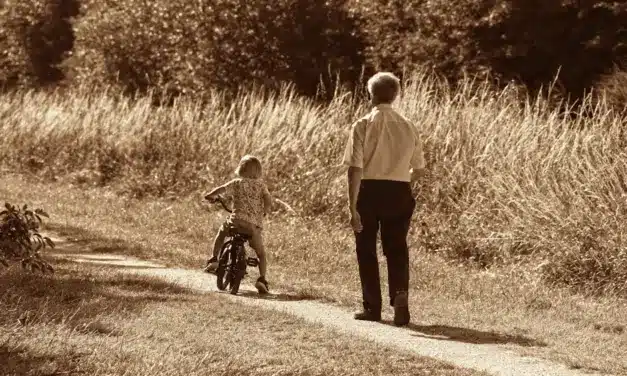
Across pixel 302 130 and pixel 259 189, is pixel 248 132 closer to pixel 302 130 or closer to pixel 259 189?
pixel 302 130

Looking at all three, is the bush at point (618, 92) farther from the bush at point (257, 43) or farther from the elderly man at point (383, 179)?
the bush at point (257, 43)

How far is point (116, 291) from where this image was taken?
10.9 metres

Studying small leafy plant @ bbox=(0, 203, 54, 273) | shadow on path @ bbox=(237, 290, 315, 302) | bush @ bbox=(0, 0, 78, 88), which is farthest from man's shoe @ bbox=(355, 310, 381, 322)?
bush @ bbox=(0, 0, 78, 88)

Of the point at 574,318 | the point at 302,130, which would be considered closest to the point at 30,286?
the point at 574,318

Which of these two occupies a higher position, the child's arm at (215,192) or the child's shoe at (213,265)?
the child's arm at (215,192)

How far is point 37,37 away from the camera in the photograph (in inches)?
1768

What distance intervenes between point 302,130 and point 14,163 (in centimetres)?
1005

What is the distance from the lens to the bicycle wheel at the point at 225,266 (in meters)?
11.4

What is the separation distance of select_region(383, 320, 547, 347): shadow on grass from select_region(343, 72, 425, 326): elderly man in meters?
0.20

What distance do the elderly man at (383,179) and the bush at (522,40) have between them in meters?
11.7

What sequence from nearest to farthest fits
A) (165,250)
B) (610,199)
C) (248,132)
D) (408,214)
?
(408,214) < (610,199) < (165,250) < (248,132)

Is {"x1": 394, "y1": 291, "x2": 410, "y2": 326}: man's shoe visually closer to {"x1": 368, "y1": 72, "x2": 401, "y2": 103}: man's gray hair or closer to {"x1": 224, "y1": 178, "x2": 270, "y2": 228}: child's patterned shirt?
{"x1": 368, "y1": 72, "x2": 401, "y2": 103}: man's gray hair

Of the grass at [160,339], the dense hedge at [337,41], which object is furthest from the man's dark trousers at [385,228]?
the dense hedge at [337,41]

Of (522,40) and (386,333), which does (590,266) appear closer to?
(386,333)
